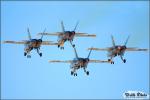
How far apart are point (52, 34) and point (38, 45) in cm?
1600

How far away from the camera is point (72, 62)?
375 feet

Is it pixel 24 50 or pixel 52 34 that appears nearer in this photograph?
A: pixel 24 50

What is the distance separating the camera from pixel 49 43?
4870 inches

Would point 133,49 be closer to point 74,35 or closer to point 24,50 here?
point 74,35

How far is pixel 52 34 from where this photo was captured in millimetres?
130875

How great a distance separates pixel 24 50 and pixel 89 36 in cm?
1975

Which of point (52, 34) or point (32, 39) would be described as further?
point (52, 34)

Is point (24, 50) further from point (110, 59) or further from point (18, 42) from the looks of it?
point (110, 59)

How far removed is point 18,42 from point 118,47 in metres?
21.5

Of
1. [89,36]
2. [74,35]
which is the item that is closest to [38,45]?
[74,35]

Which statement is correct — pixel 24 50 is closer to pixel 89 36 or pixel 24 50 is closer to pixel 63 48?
pixel 63 48

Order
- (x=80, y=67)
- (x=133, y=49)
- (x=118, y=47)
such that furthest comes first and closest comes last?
(x=133, y=49)
(x=118, y=47)
(x=80, y=67)

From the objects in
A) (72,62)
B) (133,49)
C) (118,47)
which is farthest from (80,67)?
(133,49)

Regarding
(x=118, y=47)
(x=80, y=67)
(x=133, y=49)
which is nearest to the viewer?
(x=80, y=67)
